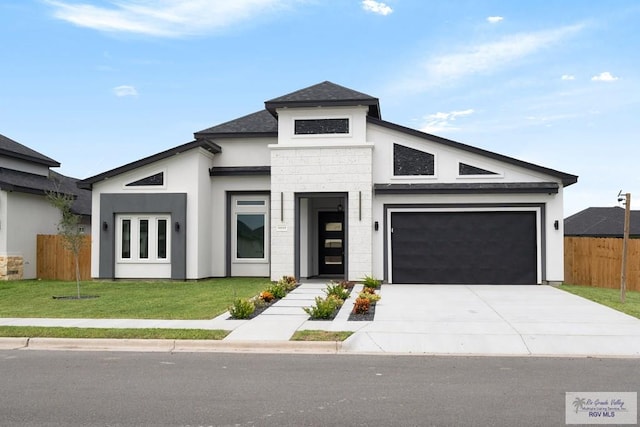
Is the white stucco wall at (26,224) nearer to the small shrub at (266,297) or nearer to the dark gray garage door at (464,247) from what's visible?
the small shrub at (266,297)

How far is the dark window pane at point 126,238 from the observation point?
21.5m

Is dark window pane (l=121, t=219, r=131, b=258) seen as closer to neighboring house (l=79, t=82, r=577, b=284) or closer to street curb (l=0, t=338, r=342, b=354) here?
neighboring house (l=79, t=82, r=577, b=284)

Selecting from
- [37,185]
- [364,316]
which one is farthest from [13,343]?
[37,185]

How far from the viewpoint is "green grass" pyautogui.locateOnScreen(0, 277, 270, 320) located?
13367 mm

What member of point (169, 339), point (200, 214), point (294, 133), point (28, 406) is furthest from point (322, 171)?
point (28, 406)

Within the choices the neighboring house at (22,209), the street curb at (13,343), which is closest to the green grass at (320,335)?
the street curb at (13,343)

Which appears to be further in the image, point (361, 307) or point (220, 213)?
point (220, 213)

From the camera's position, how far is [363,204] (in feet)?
65.1

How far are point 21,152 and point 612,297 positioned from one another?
23.3 metres

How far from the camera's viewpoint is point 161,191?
21.2 m

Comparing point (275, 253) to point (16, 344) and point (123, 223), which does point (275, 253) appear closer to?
point (123, 223)

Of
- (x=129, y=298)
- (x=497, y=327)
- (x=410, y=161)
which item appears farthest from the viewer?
(x=410, y=161)

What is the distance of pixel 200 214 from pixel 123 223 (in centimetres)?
288

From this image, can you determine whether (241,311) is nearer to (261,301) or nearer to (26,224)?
(261,301)
